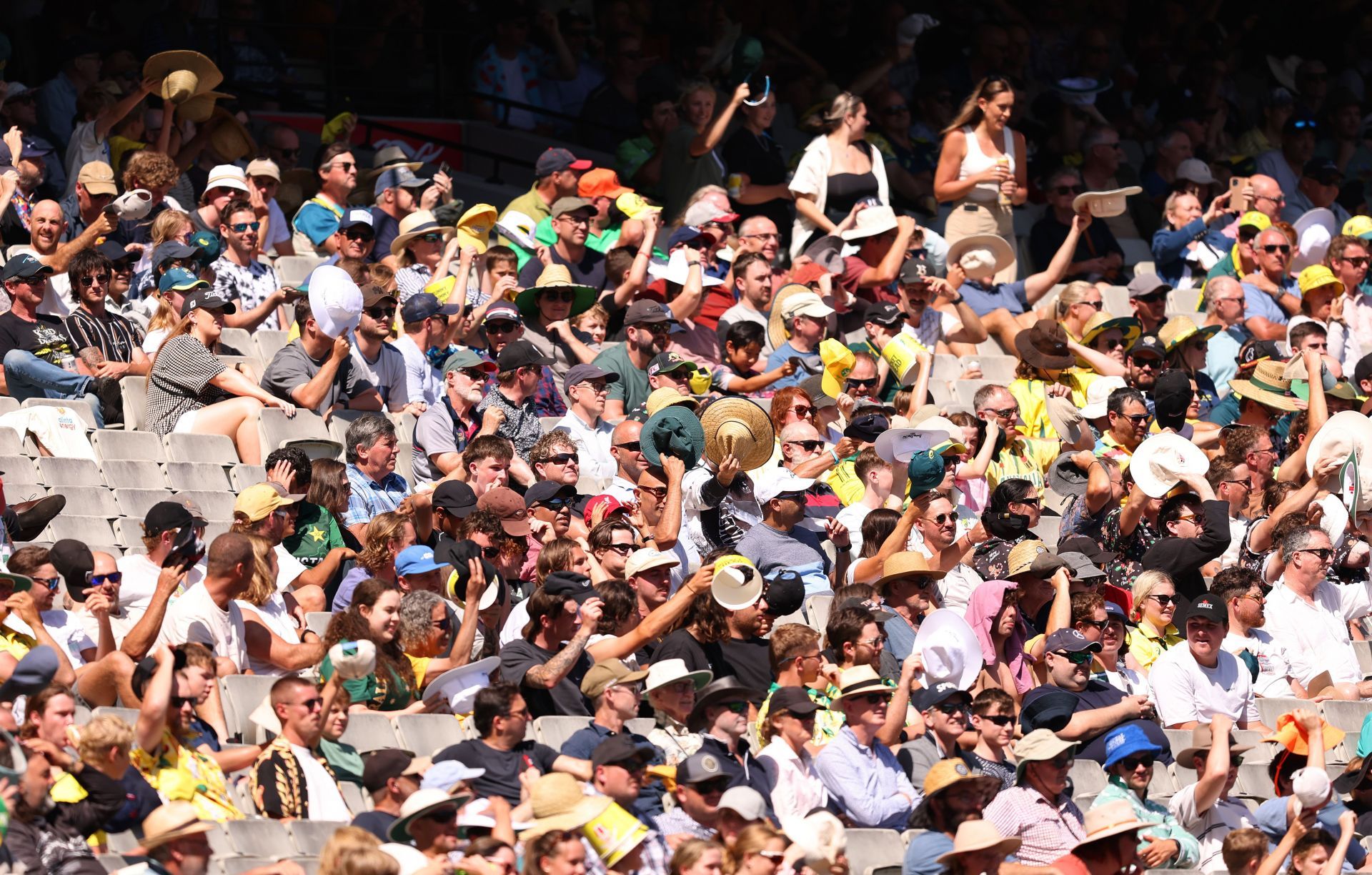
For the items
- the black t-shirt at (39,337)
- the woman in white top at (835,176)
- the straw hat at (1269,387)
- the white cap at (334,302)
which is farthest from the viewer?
the woman in white top at (835,176)

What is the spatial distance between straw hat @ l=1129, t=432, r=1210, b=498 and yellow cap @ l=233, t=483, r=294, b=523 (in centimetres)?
397

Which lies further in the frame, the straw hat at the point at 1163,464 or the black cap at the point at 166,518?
the straw hat at the point at 1163,464

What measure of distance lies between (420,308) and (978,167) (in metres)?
4.29

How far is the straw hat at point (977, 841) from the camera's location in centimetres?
859

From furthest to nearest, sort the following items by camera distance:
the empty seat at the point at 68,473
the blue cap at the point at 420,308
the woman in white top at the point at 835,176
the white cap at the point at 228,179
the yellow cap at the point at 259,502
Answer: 1. the woman in white top at the point at 835,176
2. the white cap at the point at 228,179
3. the blue cap at the point at 420,308
4. the empty seat at the point at 68,473
5. the yellow cap at the point at 259,502

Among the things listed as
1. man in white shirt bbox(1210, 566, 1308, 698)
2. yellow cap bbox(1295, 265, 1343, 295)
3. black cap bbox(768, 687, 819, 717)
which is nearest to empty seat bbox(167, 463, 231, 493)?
black cap bbox(768, 687, 819, 717)

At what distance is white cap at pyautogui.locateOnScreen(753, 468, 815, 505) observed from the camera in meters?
10.7

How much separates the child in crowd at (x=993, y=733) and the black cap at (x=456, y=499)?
6.89ft

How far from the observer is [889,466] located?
11.6m

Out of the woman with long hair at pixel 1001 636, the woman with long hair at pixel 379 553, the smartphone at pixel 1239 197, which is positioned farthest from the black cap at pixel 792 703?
the smartphone at pixel 1239 197

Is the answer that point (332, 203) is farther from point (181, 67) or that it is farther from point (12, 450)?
point (12, 450)

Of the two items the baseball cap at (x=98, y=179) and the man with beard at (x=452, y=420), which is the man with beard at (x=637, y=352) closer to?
the man with beard at (x=452, y=420)

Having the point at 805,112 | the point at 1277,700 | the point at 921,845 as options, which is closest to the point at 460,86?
the point at 805,112

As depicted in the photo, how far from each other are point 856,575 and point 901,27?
6485mm
